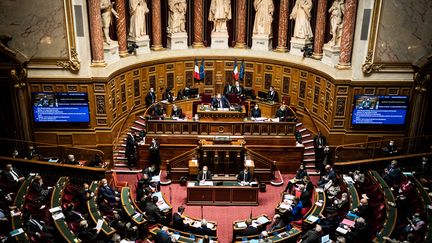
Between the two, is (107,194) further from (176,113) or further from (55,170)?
(176,113)

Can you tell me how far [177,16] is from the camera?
23484 millimetres

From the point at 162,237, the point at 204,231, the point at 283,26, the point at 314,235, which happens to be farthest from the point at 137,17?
the point at 314,235

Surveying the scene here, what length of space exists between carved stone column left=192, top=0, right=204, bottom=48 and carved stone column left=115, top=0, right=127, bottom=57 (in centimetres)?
390

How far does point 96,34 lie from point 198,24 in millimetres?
6772

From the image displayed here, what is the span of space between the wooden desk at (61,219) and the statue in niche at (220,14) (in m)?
11.6

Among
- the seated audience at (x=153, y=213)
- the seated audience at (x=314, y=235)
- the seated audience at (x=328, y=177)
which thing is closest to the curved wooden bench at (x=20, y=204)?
the seated audience at (x=153, y=213)

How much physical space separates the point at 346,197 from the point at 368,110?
5.09 m

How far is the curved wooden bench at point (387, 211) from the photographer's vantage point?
13.1 meters

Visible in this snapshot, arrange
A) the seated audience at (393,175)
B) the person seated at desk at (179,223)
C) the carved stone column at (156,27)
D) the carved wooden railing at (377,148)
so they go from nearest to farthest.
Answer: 1. the person seated at desk at (179,223)
2. the seated audience at (393,175)
3. the carved wooden railing at (377,148)
4. the carved stone column at (156,27)

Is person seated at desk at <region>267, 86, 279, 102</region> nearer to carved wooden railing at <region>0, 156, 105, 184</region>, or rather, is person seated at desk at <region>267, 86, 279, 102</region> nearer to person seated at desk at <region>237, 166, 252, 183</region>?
person seated at desk at <region>237, 166, 252, 183</region>

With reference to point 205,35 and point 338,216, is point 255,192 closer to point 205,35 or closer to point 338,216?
point 338,216

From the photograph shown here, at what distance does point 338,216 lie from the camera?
1484 cm

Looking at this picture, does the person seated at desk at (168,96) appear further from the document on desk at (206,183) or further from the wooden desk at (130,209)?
the wooden desk at (130,209)

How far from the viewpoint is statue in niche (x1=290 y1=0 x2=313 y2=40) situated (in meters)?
22.2
